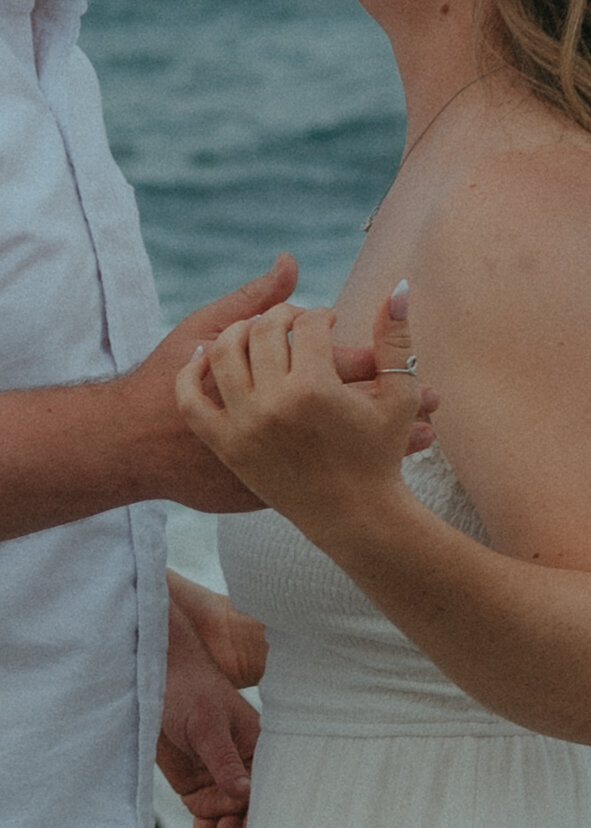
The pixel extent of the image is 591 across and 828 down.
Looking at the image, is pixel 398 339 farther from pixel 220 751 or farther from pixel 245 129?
pixel 245 129

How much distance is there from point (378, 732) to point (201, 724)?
55 cm

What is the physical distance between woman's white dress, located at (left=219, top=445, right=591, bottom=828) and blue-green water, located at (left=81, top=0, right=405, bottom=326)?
22.1 feet

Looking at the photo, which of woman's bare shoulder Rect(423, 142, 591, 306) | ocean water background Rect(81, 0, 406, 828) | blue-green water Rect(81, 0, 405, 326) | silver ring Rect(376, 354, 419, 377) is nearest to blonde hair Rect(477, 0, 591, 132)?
woman's bare shoulder Rect(423, 142, 591, 306)

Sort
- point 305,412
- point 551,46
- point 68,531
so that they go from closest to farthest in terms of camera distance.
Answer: point 305,412 < point 551,46 < point 68,531

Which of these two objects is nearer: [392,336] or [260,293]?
[392,336]

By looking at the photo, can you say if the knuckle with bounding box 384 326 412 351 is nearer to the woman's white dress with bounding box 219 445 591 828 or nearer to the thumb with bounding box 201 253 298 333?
the thumb with bounding box 201 253 298 333

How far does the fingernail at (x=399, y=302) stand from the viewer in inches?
44.2

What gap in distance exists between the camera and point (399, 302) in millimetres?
1136

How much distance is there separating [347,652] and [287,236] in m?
7.96

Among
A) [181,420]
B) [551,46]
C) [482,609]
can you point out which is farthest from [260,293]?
[551,46]

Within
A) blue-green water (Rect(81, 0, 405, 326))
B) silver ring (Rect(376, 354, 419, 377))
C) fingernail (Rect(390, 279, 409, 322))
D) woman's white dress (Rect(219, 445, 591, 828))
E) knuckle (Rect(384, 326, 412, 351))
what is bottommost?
blue-green water (Rect(81, 0, 405, 326))

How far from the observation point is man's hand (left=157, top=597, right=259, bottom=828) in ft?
6.98

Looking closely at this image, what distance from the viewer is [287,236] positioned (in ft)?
31.1

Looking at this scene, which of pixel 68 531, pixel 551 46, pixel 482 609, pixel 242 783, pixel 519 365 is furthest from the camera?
pixel 242 783
